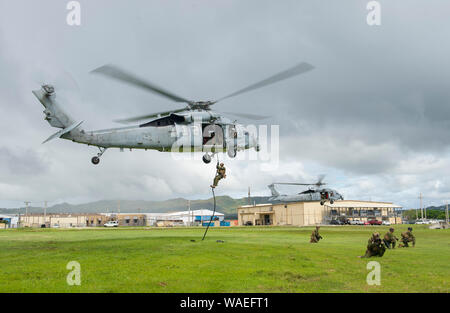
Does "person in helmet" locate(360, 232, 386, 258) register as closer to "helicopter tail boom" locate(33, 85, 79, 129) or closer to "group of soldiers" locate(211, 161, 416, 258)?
"group of soldiers" locate(211, 161, 416, 258)

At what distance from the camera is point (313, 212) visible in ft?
330

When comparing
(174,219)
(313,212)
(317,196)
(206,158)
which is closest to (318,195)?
(317,196)

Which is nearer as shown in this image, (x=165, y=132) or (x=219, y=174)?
(x=219, y=174)

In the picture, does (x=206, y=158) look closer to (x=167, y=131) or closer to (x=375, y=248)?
(x=167, y=131)

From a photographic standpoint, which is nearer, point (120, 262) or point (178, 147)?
point (120, 262)

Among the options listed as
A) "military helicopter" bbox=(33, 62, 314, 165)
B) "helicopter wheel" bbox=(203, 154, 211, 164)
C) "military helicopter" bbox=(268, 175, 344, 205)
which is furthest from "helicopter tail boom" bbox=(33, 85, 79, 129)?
"military helicopter" bbox=(268, 175, 344, 205)

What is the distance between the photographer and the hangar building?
100m

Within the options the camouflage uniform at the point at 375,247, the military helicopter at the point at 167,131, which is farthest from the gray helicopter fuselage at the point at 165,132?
the camouflage uniform at the point at 375,247

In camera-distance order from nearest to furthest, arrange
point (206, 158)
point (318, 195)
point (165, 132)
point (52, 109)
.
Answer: point (52, 109)
point (165, 132)
point (206, 158)
point (318, 195)

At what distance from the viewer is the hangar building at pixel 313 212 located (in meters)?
100
